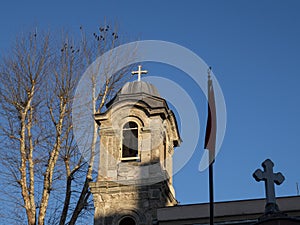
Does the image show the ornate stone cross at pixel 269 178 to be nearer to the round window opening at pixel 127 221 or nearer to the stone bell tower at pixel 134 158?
the stone bell tower at pixel 134 158

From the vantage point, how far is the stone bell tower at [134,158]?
18.9 meters

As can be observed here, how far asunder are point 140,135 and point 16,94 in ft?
14.1

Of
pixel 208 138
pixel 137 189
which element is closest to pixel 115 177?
pixel 137 189

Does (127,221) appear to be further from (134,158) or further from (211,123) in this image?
(211,123)

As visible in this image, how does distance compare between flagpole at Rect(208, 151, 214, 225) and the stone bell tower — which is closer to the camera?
flagpole at Rect(208, 151, 214, 225)

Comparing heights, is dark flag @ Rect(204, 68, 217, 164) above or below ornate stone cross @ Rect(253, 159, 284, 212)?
above

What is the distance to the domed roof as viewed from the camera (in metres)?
21.0

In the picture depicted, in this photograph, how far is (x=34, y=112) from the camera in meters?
19.5

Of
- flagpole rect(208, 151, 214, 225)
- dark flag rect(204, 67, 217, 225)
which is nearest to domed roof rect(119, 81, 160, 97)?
dark flag rect(204, 67, 217, 225)

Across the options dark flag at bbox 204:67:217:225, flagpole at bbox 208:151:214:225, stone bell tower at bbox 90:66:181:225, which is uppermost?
stone bell tower at bbox 90:66:181:225

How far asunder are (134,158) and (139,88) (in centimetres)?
261

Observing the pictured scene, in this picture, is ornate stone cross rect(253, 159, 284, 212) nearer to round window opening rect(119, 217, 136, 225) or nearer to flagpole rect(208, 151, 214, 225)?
flagpole rect(208, 151, 214, 225)

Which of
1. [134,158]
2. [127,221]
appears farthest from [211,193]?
[134,158]

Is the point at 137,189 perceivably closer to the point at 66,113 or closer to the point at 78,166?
the point at 78,166
